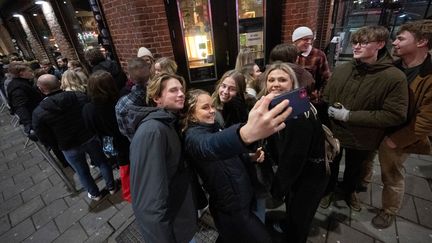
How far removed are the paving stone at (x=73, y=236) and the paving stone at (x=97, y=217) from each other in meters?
0.06

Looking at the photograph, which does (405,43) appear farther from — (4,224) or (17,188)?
(17,188)

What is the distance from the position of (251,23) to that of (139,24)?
6.73 feet

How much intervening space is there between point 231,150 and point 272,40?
3985 mm

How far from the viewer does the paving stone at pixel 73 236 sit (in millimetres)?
2613

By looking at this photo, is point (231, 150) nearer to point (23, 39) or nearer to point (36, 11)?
point (36, 11)

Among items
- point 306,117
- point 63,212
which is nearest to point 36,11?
point 63,212

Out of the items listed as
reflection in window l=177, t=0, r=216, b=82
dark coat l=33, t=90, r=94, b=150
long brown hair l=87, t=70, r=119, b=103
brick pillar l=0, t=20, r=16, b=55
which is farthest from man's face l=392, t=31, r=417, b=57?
brick pillar l=0, t=20, r=16, b=55

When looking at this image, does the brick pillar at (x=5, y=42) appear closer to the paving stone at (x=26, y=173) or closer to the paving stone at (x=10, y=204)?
the paving stone at (x=26, y=173)

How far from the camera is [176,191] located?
1.50 meters

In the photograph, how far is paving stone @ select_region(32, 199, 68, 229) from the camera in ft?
9.69

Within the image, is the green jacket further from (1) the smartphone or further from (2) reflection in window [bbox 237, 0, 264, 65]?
(2) reflection in window [bbox 237, 0, 264, 65]

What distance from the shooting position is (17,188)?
3.75m

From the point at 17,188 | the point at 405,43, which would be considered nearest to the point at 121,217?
the point at 17,188

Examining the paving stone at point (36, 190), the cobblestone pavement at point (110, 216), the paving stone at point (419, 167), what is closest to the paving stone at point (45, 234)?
the cobblestone pavement at point (110, 216)
